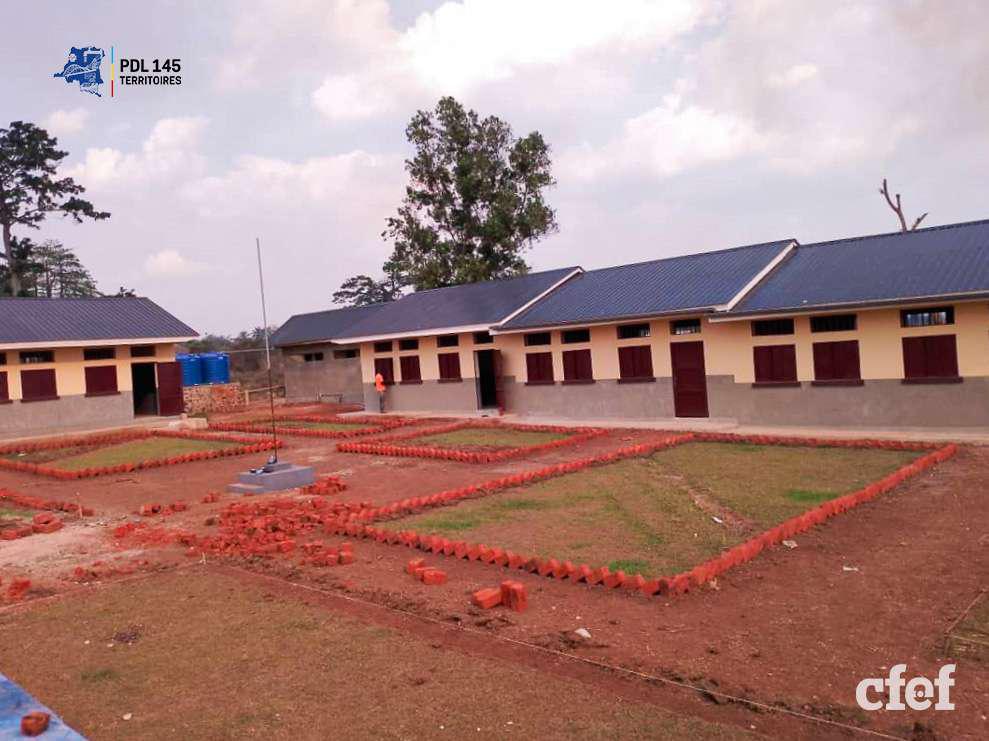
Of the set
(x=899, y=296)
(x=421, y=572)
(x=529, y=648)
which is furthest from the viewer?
(x=899, y=296)

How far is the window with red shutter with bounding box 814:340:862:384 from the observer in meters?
17.6

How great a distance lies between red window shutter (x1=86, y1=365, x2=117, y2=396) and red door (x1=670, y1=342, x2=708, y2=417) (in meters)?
18.9

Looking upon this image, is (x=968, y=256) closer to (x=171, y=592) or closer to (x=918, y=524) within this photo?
(x=918, y=524)

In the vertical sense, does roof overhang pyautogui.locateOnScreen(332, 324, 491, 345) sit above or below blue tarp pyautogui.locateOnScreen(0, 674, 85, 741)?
above

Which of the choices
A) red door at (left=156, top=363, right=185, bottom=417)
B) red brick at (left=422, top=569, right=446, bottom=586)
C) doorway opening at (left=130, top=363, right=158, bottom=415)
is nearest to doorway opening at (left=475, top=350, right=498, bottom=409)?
red door at (left=156, top=363, right=185, bottom=417)

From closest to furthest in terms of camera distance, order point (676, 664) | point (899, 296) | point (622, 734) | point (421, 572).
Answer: point (622, 734)
point (676, 664)
point (421, 572)
point (899, 296)

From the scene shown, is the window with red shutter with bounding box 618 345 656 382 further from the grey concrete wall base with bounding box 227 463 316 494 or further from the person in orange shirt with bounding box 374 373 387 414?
the grey concrete wall base with bounding box 227 463 316 494

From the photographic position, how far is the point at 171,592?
802 cm

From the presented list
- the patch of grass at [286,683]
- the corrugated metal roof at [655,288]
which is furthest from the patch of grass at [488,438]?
the patch of grass at [286,683]

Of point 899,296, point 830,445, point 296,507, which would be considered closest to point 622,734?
point 296,507

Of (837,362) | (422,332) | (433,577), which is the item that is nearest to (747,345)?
(837,362)

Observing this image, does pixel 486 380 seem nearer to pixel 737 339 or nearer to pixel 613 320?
pixel 613 320

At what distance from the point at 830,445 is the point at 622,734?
40.0 feet

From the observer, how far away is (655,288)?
2255 centimetres
